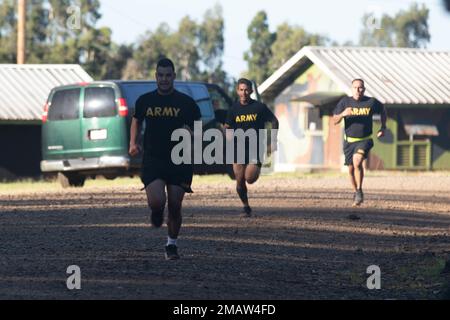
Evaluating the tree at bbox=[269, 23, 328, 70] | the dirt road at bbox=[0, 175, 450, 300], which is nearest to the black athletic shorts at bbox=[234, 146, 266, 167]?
the dirt road at bbox=[0, 175, 450, 300]

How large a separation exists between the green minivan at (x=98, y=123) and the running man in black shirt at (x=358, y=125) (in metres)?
4.52

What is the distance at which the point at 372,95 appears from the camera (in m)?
39.2

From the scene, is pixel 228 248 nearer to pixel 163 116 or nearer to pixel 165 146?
pixel 165 146

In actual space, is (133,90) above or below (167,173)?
above

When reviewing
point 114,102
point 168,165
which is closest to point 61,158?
point 114,102

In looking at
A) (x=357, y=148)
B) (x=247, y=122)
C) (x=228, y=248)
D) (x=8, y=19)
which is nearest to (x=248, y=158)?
(x=247, y=122)

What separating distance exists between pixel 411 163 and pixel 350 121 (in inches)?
794

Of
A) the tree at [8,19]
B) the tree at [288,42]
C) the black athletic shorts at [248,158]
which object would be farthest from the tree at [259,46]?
the black athletic shorts at [248,158]

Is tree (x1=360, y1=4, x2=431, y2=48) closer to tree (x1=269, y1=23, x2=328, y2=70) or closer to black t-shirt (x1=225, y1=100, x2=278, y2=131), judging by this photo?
tree (x1=269, y1=23, x2=328, y2=70)

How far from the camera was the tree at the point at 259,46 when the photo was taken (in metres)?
89.8

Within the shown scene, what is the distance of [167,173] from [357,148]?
8283 mm

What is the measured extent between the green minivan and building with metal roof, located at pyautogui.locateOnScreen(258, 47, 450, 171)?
566 inches

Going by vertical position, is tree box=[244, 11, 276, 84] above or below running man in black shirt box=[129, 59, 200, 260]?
above

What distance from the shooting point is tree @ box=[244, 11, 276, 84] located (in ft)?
295
